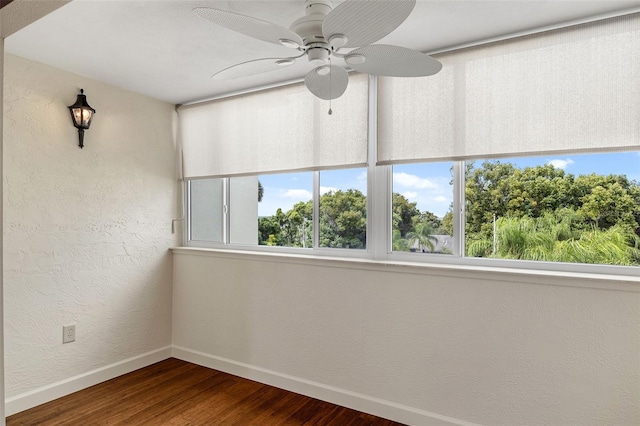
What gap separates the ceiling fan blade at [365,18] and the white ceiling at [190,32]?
65cm

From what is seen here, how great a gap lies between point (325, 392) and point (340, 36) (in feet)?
7.54

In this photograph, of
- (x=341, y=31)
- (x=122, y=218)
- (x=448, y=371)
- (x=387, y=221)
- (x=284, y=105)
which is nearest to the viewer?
(x=341, y=31)

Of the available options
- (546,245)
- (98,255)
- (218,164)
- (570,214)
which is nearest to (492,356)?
(546,245)

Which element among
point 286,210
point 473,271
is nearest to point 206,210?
point 286,210

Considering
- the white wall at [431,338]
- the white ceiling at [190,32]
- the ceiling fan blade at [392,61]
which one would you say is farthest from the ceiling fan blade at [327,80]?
the white wall at [431,338]

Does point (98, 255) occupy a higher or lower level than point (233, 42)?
lower

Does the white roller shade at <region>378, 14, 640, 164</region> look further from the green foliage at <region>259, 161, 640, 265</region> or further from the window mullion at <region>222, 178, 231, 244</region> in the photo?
the window mullion at <region>222, 178, 231, 244</region>

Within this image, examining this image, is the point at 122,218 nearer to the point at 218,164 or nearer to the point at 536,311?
the point at 218,164

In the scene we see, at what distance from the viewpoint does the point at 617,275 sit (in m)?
1.95

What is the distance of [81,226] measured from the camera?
285 cm

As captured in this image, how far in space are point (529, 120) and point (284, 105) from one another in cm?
169

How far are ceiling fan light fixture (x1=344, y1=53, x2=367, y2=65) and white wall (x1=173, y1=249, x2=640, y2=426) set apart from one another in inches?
51.8

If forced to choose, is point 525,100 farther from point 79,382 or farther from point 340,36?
point 79,382

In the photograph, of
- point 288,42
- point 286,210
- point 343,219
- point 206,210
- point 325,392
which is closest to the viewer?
point 288,42
